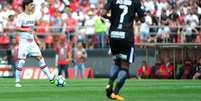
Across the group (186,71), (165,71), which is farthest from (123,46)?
(165,71)

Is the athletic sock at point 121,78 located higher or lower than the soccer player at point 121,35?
lower

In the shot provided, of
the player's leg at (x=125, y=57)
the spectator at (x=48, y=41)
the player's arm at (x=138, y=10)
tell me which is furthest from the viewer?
the spectator at (x=48, y=41)

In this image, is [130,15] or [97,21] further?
[97,21]

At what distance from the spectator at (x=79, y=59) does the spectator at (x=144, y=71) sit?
9.34 ft

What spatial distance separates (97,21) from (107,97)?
18.3 metres

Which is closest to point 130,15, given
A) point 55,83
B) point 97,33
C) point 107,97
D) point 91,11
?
point 107,97

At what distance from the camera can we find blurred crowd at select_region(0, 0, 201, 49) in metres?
33.8

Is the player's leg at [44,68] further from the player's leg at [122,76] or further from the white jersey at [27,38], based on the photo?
the player's leg at [122,76]

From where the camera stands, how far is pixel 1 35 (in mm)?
35094

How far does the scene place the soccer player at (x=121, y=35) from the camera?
15.5 metres

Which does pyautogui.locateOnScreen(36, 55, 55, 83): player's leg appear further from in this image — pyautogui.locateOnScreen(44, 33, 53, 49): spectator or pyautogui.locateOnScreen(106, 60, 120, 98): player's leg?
pyautogui.locateOnScreen(44, 33, 53, 49): spectator

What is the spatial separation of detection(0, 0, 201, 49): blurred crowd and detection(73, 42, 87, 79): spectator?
2.59 ft

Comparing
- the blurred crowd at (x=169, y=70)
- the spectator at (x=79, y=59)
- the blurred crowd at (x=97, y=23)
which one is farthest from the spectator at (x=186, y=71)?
the spectator at (x=79, y=59)

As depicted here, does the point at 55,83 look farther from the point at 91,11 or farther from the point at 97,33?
the point at 91,11
